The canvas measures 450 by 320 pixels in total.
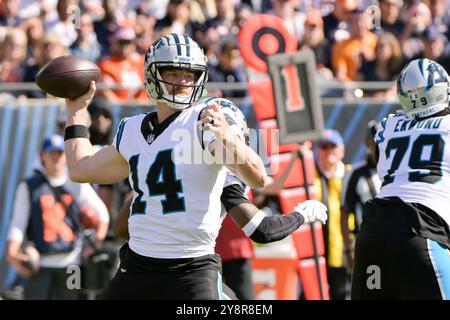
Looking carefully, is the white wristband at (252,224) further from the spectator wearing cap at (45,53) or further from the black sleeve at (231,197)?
the spectator wearing cap at (45,53)

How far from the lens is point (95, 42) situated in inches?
429

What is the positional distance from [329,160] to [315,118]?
0.44 m

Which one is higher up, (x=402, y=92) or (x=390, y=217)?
(x=402, y=92)

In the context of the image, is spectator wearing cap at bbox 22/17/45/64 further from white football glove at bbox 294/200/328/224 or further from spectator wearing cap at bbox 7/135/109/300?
white football glove at bbox 294/200/328/224

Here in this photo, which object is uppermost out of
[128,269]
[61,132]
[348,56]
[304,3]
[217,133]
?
[304,3]

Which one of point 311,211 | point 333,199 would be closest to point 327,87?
point 333,199

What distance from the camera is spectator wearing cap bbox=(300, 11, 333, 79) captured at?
37.1 ft

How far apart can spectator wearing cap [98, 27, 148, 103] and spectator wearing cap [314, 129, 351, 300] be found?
1.92 meters

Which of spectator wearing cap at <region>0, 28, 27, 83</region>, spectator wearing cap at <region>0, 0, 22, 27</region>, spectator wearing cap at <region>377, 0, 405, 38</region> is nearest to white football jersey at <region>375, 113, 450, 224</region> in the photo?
spectator wearing cap at <region>0, 28, 27, 83</region>

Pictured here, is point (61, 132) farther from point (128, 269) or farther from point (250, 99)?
point (128, 269)

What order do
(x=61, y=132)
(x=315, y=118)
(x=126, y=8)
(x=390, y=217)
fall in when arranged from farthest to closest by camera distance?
(x=126, y=8)
(x=61, y=132)
(x=315, y=118)
(x=390, y=217)

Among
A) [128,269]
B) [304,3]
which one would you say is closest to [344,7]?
[304,3]

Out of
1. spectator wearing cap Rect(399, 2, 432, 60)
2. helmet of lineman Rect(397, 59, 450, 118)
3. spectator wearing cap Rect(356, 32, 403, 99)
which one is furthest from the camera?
spectator wearing cap Rect(399, 2, 432, 60)

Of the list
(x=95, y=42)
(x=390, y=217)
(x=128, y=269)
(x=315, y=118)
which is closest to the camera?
(x=128, y=269)
